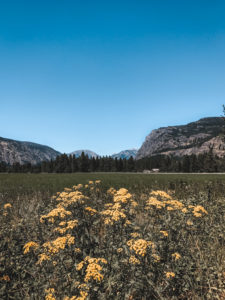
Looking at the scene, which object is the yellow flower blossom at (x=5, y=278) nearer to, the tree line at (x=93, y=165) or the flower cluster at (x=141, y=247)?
the flower cluster at (x=141, y=247)

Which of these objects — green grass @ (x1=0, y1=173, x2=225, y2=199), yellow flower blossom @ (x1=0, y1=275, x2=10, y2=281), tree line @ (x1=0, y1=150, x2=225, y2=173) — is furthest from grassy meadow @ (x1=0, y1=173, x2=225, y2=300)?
tree line @ (x1=0, y1=150, x2=225, y2=173)

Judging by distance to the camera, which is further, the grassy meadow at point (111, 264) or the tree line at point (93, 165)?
the tree line at point (93, 165)

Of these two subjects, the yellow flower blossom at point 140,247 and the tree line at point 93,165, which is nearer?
the yellow flower blossom at point 140,247

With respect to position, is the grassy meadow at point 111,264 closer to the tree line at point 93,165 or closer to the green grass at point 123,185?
the green grass at point 123,185

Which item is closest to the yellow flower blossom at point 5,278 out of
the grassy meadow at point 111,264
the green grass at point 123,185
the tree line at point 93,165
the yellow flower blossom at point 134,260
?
the grassy meadow at point 111,264

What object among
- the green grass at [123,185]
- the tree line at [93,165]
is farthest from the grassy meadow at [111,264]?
the tree line at [93,165]

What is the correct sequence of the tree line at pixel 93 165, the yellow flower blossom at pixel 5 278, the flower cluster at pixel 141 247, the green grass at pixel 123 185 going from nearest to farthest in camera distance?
the flower cluster at pixel 141 247
the yellow flower blossom at pixel 5 278
the green grass at pixel 123 185
the tree line at pixel 93 165

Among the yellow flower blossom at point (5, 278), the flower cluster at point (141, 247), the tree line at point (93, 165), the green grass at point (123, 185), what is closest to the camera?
the flower cluster at point (141, 247)

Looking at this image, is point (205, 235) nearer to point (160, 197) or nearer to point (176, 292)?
point (160, 197)

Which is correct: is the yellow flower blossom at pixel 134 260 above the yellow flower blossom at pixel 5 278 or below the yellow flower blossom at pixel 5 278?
above

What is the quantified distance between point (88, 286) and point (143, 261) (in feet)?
2.73

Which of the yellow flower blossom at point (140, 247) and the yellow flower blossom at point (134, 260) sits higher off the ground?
the yellow flower blossom at point (140, 247)

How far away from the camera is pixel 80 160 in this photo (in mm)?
100188

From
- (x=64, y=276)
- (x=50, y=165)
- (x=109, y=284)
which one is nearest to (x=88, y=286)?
(x=109, y=284)
